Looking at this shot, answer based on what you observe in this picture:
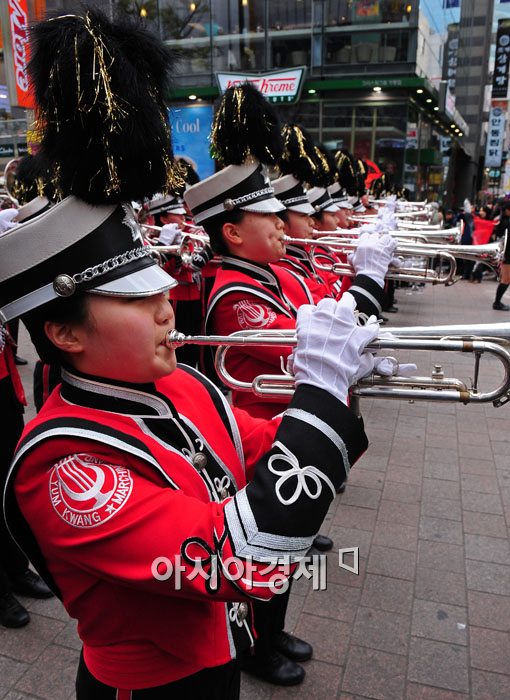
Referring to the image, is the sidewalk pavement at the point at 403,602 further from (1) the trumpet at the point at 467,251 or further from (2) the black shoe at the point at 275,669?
(1) the trumpet at the point at 467,251

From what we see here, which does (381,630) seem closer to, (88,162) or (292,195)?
(88,162)

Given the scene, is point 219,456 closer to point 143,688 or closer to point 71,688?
point 143,688

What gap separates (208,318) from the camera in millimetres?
2975

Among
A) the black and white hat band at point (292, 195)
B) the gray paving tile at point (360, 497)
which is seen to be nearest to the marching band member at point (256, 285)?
the black and white hat band at point (292, 195)

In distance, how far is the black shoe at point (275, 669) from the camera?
8.65 ft

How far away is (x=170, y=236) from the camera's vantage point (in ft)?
20.9

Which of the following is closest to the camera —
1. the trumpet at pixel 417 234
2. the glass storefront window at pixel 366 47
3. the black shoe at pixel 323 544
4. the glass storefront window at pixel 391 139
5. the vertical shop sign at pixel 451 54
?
the black shoe at pixel 323 544

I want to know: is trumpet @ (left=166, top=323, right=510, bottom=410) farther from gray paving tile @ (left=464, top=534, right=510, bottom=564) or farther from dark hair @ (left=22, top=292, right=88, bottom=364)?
gray paving tile @ (left=464, top=534, right=510, bottom=564)

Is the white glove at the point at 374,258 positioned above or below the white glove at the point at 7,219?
below

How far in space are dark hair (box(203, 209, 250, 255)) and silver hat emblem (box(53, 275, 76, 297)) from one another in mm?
1828

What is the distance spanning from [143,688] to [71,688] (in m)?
1.39

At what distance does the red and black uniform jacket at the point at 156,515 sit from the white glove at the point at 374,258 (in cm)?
196

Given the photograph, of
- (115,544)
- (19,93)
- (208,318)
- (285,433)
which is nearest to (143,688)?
(115,544)

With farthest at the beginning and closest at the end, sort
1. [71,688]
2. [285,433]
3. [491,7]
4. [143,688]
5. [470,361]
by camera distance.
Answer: [491,7], [470,361], [71,688], [143,688], [285,433]
